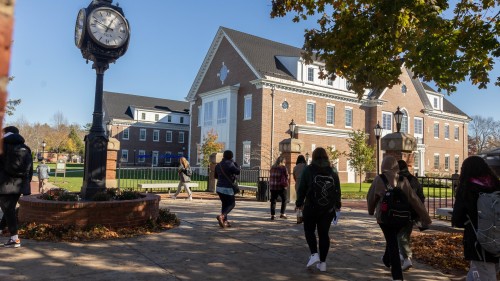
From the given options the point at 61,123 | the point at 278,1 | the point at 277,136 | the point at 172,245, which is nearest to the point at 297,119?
the point at 277,136

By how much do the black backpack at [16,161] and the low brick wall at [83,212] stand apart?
1064mm

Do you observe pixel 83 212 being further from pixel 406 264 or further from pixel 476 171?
pixel 476 171

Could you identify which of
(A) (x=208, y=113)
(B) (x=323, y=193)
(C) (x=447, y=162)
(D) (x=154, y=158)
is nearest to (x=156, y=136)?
(D) (x=154, y=158)

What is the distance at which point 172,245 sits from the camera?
23.1 feet

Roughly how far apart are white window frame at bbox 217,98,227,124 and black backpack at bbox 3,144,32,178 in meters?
28.1

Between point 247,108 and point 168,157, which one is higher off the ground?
point 247,108

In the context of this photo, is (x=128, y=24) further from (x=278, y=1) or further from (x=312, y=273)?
(x=312, y=273)

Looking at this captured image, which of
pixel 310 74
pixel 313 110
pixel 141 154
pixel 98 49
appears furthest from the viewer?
pixel 141 154

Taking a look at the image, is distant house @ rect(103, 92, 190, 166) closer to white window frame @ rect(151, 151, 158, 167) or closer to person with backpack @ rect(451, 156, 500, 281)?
white window frame @ rect(151, 151, 158, 167)

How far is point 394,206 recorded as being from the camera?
5094 millimetres

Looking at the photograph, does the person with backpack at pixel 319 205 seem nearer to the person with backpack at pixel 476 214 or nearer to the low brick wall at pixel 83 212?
the person with backpack at pixel 476 214

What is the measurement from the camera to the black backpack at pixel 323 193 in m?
5.73

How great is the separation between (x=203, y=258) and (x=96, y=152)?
13.2 feet

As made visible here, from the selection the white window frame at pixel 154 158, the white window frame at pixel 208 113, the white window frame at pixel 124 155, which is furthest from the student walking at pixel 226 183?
the white window frame at pixel 154 158
